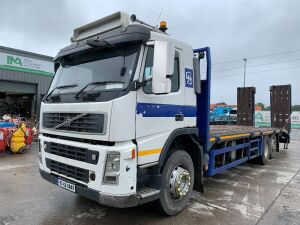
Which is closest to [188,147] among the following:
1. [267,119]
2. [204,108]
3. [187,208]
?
[204,108]

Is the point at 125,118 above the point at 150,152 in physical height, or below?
above

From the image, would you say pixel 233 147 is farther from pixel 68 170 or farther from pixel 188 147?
pixel 68 170

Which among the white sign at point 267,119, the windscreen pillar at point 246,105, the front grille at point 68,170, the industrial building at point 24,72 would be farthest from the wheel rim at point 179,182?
the white sign at point 267,119

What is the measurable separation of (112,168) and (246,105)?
1056cm

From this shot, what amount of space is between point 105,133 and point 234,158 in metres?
4.22

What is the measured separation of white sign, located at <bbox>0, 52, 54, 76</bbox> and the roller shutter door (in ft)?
3.28

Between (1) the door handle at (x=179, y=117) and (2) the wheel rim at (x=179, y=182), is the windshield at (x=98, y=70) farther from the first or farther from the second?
(2) the wheel rim at (x=179, y=182)

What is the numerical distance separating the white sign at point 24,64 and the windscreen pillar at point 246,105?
13.9m

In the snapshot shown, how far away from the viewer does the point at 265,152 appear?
28.9 ft

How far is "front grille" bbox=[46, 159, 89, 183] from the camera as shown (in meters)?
3.55

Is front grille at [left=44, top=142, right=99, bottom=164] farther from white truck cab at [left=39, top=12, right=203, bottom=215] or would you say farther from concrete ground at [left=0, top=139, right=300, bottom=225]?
concrete ground at [left=0, top=139, right=300, bottom=225]

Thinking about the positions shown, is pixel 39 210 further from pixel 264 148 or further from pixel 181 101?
pixel 264 148

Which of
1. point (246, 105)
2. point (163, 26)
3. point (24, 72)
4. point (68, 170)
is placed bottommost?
point (68, 170)

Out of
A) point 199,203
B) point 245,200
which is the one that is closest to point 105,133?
point 199,203
